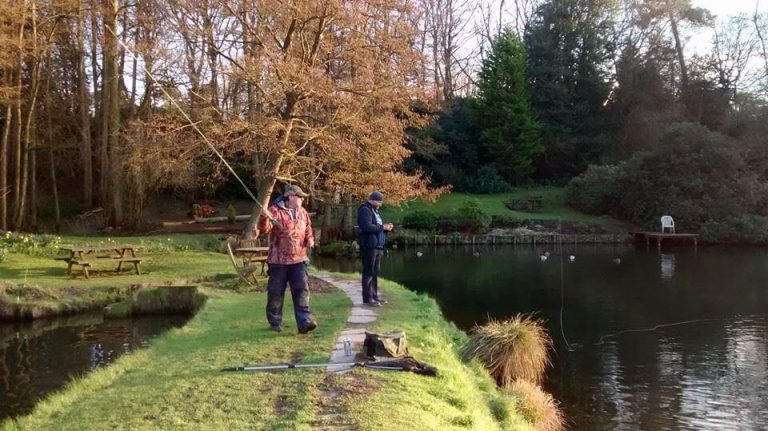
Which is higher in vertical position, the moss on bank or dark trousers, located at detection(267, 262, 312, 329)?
dark trousers, located at detection(267, 262, 312, 329)

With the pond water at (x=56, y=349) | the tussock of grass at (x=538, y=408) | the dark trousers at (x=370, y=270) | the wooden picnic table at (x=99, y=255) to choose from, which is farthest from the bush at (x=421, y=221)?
the tussock of grass at (x=538, y=408)

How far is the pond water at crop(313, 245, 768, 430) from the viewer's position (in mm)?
8664

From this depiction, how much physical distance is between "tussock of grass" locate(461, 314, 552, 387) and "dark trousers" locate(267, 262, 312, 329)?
234 cm

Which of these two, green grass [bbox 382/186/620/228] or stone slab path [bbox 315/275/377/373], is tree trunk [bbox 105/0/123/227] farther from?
stone slab path [bbox 315/275/377/373]

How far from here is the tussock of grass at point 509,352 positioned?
895 cm

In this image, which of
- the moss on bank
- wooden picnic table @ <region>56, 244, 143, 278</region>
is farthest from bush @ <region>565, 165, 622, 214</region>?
wooden picnic table @ <region>56, 244, 143, 278</region>

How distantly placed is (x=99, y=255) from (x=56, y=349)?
6.47m

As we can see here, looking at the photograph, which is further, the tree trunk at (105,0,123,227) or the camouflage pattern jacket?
the tree trunk at (105,0,123,227)

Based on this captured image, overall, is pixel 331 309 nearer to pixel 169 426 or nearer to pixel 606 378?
pixel 606 378

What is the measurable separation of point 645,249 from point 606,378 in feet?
73.0

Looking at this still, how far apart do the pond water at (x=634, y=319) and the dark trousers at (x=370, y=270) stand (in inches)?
117

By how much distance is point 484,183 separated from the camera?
133ft

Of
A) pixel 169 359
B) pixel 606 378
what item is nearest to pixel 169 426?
pixel 169 359

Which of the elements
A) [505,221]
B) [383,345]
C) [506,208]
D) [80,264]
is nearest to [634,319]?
[383,345]
